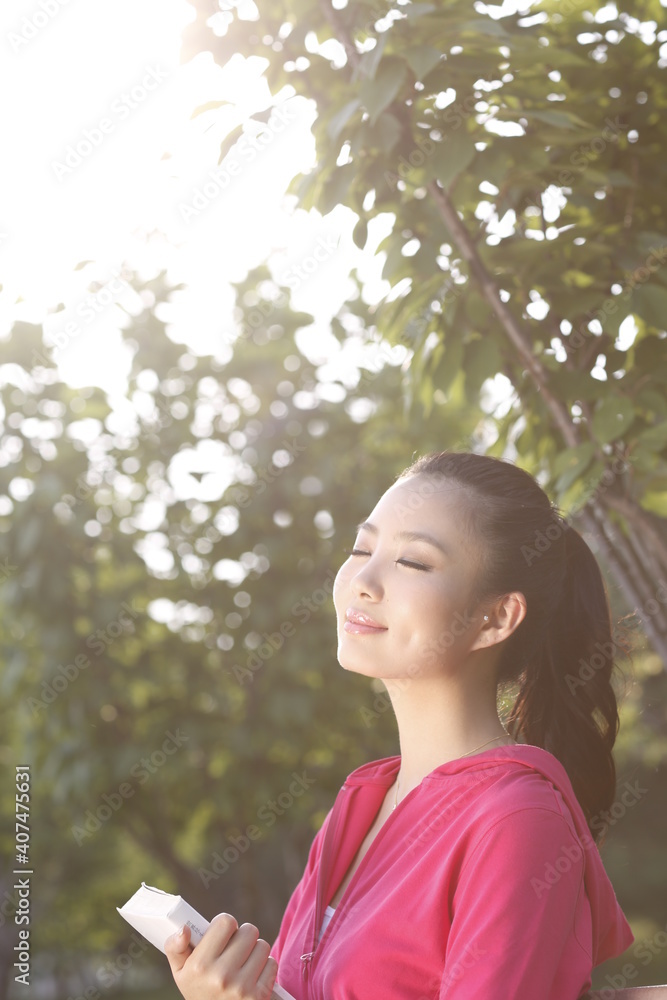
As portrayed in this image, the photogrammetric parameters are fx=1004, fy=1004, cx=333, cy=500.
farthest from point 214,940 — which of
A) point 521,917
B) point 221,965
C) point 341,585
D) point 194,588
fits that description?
point 194,588

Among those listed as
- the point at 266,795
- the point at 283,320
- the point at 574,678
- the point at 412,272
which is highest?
the point at 283,320

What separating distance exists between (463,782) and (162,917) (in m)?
0.48

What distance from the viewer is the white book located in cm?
137

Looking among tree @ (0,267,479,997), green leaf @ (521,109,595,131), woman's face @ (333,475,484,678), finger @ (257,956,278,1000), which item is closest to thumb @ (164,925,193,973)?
finger @ (257,956,278,1000)

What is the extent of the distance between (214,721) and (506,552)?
3556 millimetres

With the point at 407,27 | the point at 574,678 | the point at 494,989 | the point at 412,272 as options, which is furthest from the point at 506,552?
the point at 407,27

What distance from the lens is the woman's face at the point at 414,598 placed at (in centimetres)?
165

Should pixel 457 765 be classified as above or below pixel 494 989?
above

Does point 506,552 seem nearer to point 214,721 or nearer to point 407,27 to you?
point 407,27

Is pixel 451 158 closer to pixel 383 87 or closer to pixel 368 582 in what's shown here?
pixel 383 87

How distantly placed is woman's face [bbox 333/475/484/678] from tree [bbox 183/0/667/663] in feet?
2.03

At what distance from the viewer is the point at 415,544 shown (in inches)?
67.1

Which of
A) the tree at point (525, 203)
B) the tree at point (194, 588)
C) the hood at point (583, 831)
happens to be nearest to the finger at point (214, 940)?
the hood at point (583, 831)

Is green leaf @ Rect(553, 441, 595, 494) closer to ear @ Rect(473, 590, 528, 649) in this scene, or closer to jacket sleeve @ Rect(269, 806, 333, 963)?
ear @ Rect(473, 590, 528, 649)
